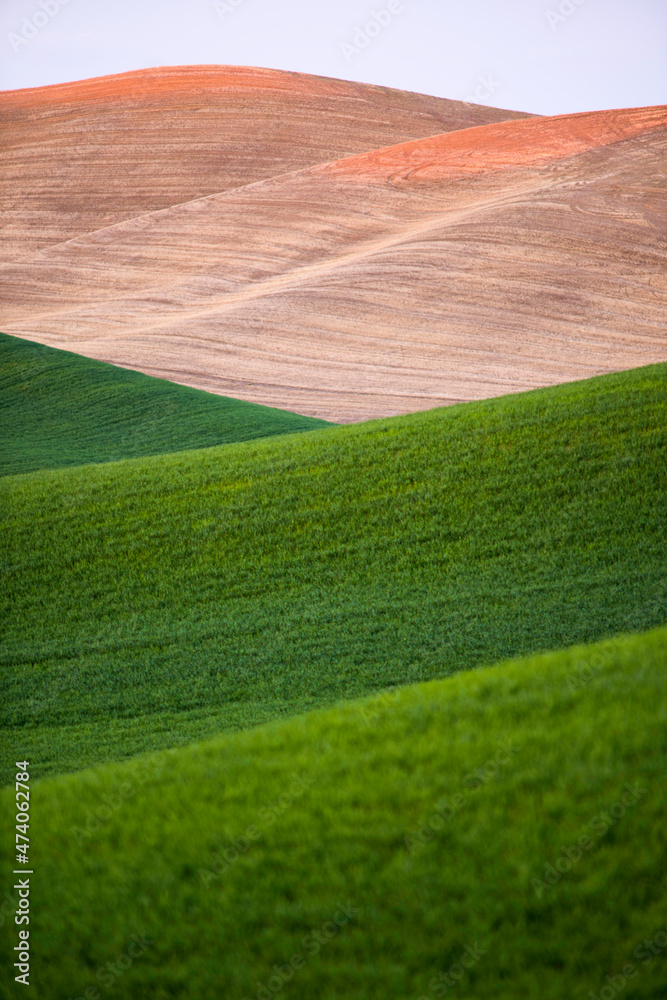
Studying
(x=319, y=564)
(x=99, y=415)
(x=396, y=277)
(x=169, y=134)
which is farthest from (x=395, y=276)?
(x=169, y=134)

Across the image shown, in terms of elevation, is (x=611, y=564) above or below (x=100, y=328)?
below

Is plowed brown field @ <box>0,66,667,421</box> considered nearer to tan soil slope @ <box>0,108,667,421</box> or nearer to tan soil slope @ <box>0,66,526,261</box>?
tan soil slope @ <box>0,108,667,421</box>

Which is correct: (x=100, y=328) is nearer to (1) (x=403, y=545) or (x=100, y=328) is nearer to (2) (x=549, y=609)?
(1) (x=403, y=545)

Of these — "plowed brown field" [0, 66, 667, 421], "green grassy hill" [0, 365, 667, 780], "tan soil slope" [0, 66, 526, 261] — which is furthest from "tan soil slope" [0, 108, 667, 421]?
"green grassy hill" [0, 365, 667, 780]

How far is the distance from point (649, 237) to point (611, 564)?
879 inches

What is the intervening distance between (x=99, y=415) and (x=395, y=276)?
12.0 m

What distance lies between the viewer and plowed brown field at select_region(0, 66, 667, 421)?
21.5m

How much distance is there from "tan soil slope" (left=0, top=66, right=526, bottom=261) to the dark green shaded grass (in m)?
34.1

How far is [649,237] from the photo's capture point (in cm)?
2638

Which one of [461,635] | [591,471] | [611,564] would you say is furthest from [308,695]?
[591,471]

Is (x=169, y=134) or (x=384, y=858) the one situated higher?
(x=169, y=134)

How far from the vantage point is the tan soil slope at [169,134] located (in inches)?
1455

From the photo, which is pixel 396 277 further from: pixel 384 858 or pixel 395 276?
pixel 384 858

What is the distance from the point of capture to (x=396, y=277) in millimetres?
25594
